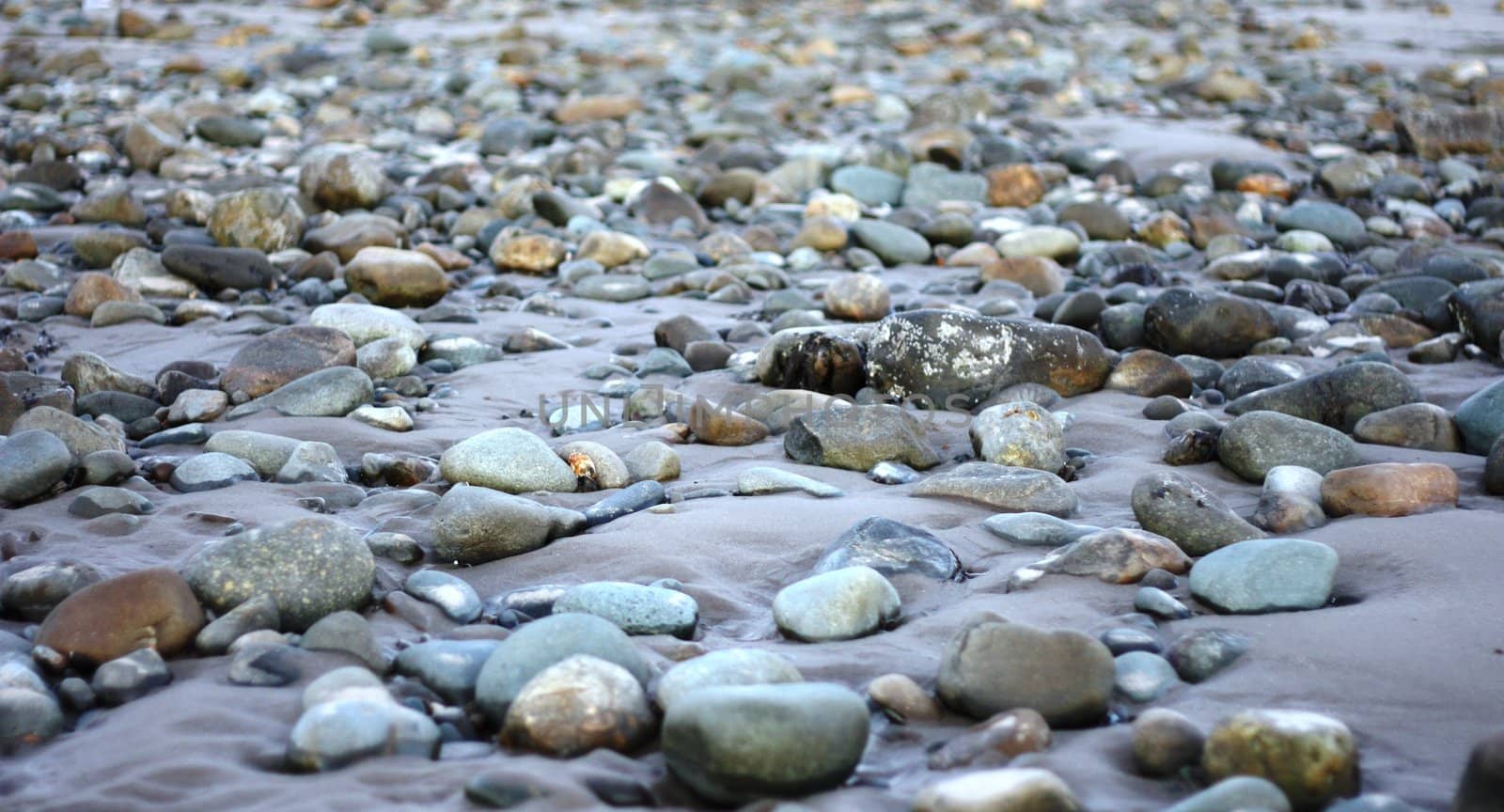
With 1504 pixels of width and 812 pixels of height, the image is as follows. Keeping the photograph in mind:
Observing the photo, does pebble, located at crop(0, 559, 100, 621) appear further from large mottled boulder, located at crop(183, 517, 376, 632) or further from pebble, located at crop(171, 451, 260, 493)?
pebble, located at crop(171, 451, 260, 493)

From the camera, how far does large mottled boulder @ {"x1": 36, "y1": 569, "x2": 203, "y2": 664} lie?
6.68 ft

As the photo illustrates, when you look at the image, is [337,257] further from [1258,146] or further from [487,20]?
[487,20]

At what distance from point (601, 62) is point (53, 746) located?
9.48 meters

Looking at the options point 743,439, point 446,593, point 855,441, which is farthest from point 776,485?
point 446,593

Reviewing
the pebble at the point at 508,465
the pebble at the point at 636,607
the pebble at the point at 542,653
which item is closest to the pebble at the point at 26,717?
the pebble at the point at 542,653

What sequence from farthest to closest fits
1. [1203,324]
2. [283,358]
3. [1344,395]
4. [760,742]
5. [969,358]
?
[1203,324] → [283,358] → [969,358] → [1344,395] → [760,742]

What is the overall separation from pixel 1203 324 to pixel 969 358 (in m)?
0.94

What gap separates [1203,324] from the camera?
4.01 meters

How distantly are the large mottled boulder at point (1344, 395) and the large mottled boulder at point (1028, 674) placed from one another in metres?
1.70

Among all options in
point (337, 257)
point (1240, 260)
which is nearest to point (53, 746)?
point (337, 257)

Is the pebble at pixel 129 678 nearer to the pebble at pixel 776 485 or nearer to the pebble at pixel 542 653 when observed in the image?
the pebble at pixel 542 653

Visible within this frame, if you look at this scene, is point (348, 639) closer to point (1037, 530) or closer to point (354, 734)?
point (354, 734)

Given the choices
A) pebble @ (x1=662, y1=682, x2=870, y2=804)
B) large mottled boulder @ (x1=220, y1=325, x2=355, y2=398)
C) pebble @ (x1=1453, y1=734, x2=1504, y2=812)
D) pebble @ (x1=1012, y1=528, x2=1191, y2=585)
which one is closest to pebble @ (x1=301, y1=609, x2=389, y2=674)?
pebble @ (x1=662, y1=682, x2=870, y2=804)

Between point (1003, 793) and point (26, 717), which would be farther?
point (26, 717)
